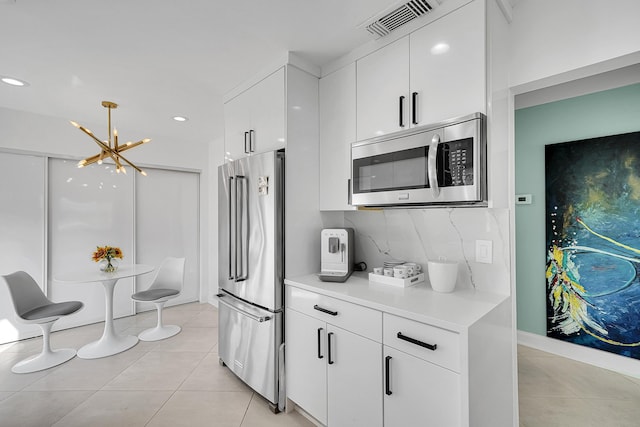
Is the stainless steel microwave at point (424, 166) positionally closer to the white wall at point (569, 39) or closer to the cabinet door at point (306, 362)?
the white wall at point (569, 39)

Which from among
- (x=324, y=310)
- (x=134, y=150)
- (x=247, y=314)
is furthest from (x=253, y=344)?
(x=134, y=150)

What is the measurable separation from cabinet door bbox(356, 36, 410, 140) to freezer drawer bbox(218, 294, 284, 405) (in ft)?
4.79

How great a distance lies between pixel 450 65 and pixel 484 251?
42.1 inches

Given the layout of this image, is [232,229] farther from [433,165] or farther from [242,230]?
[433,165]

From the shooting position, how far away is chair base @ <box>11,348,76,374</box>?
2609 mm

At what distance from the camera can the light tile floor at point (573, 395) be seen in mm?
1924

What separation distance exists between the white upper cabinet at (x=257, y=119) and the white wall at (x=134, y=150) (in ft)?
5.53

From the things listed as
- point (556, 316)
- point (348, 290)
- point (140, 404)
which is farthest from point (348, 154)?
point (556, 316)

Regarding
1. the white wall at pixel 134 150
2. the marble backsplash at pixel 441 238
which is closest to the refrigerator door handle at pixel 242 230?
the marble backsplash at pixel 441 238

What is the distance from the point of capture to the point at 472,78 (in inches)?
56.8

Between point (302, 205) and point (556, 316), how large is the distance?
8.77ft

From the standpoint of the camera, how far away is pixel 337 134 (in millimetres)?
2139

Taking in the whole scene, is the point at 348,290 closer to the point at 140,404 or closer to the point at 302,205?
the point at 302,205

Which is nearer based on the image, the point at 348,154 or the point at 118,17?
the point at 118,17
